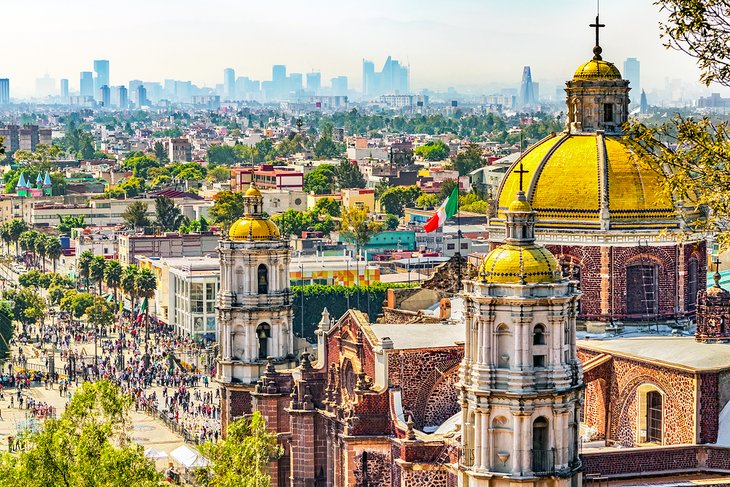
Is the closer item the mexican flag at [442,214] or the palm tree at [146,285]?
the mexican flag at [442,214]

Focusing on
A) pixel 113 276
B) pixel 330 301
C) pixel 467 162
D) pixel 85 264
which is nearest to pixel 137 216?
pixel 85 264

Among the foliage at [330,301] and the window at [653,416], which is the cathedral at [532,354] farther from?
the foliage at [330,301]

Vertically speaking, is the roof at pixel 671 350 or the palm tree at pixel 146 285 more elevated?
the roof at pixel 671 350

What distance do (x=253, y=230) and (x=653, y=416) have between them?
48.9 feet

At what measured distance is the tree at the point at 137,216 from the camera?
11206 cm

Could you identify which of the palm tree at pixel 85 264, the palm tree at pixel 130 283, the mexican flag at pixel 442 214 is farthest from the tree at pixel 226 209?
the mexican flag at pixel 442 214

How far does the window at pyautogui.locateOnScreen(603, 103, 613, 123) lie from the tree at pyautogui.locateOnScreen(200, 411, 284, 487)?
1022 cm

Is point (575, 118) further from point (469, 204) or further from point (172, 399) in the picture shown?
point (469, 204)

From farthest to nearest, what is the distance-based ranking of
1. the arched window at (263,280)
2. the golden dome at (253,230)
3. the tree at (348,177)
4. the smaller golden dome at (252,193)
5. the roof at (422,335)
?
the tree at (348,177)
the smaller golden dome at (252,193)
the arched window at (263,280)
the golden dome at (253,230)
the roof at (422,335)

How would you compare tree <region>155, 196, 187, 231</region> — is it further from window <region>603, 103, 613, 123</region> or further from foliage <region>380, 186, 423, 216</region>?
window <region>603, 103, 613, 123</region>

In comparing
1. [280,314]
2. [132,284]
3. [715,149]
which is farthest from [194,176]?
[715,149]

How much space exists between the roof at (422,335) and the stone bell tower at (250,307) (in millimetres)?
6697

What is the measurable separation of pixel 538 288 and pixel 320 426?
11186mm

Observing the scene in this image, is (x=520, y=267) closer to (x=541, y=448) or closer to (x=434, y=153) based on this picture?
(x=541, y=448)
